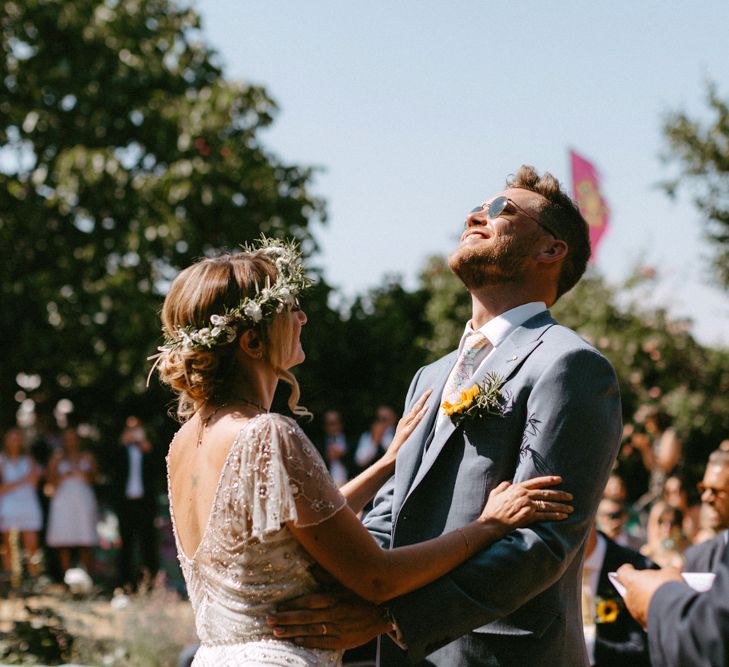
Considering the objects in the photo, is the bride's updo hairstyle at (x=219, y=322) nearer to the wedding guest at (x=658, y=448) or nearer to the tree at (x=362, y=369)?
the wedding guest at (x=658, y=448)

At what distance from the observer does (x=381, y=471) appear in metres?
3.41

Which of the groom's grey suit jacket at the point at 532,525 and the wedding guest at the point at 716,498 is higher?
the groom's grey suit jacket at the point at 532,525

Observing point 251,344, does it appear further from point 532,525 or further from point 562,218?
point 562,218

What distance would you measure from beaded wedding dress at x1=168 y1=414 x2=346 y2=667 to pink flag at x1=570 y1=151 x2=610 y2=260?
16.7 m

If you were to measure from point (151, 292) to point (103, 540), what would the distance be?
16.0ft

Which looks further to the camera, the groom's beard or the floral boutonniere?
the groom's beard

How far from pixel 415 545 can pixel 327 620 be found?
33 centimetres

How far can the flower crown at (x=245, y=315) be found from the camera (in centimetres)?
271

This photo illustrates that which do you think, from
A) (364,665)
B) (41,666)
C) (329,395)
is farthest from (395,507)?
(329,395)

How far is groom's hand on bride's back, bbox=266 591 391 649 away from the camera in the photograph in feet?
8.55

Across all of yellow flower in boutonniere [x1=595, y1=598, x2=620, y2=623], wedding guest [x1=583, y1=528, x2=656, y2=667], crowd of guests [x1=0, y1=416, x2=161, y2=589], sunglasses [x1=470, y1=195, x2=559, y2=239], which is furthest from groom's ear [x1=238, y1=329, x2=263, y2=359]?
crowd of guests [x1=0, y1=416, x2=161, y2=589]

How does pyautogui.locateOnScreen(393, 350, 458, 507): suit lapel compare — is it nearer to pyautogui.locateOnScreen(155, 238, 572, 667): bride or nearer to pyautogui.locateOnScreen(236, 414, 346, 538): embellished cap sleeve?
pyautogui.locateOnScreen(155, 238, 572, 667): bride

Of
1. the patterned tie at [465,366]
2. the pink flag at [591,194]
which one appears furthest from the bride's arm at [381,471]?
the pink flag at [591,194]

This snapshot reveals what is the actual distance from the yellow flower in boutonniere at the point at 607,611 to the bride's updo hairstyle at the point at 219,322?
2959 mm
